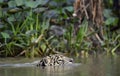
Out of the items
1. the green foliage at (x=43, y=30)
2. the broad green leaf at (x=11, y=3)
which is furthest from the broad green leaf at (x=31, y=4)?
the broad green leaf at (x=11, y=3)

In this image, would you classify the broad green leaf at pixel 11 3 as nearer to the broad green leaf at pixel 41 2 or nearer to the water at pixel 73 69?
the broad green leaf at pixel 41 2

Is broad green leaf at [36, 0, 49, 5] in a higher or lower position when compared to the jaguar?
higher

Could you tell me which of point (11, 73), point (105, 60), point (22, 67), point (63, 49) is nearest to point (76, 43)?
point (63, 49)

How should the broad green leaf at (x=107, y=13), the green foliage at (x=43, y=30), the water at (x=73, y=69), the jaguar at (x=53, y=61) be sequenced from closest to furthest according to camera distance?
1. the water at (x=73, y=69)
2. the jaguar at (x=53, y=61)
3. the green foliage at (x=43, y=30)
4. the broad green leaf at (x=107, y=13)

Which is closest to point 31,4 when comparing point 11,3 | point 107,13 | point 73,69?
point 11,3

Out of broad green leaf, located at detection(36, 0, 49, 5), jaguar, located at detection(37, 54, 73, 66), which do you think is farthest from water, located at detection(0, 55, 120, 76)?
broad green leaf, located at detection(36, 0, 49, 5)

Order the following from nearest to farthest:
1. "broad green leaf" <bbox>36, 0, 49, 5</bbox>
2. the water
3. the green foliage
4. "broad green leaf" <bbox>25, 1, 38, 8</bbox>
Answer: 1. the water
2. the green foliage
3. "broad green leaf" <bbox>25, 1, 38, 8</bbox>
4. "broad green leaf" <bbox>36, 0, 49, 5</bbox>

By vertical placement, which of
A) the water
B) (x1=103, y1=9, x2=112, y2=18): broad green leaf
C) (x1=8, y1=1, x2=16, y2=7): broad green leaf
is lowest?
the water

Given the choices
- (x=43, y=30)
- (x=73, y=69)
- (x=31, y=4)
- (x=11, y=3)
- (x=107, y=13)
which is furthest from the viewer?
(x=107, y=13)

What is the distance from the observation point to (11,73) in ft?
15.2

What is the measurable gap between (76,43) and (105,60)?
817 mm

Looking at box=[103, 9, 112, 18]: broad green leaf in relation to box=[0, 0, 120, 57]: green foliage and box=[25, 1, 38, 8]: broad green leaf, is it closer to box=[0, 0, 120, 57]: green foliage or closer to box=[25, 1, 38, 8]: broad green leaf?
box=[0, 0, 120, 57]: green foliage

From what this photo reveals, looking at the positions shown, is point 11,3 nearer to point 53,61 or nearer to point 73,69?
point 53,61

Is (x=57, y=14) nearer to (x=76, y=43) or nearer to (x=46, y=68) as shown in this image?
(x=76, y=43)
